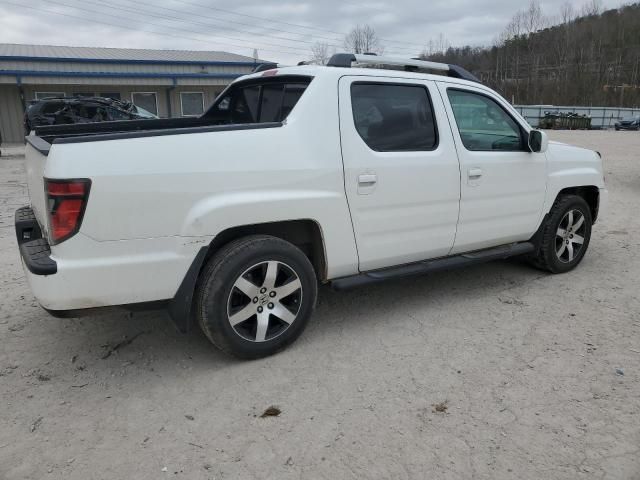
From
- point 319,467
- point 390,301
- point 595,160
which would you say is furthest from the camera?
point 595,160

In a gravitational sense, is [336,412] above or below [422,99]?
below

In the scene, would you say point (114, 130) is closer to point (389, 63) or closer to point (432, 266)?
point (389, 63)

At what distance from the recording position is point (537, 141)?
457 cm

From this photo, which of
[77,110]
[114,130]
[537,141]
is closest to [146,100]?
[77,110]

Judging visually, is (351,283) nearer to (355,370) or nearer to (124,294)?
(355,370)

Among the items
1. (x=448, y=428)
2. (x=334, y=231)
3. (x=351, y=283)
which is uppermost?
(x=334, y=231)

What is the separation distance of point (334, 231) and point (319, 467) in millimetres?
1590

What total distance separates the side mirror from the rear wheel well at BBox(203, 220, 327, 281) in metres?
2.24

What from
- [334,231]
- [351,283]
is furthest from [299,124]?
[351,283]

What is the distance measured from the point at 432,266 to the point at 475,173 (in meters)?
0.83

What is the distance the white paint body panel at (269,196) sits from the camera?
2881mm

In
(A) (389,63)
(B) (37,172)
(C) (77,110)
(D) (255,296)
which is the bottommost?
(D) (255,296)

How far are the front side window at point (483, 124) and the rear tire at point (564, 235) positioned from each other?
0.86 m

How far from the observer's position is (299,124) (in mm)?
3463
